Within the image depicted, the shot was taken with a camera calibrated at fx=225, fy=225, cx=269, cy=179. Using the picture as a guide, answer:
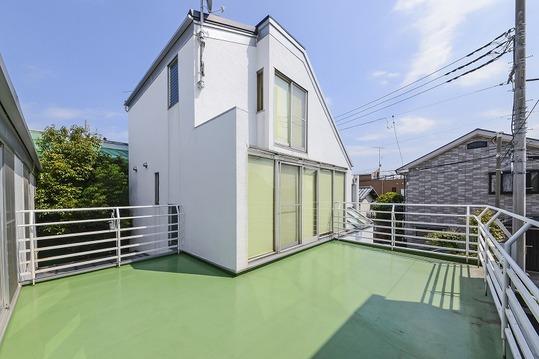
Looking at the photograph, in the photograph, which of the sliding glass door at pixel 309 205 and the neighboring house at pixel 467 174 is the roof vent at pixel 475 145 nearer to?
the neighboring house at pixel 467 174

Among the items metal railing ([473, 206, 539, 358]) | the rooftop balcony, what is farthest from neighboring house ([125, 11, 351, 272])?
metal railing ([473, 206, 539, 358])

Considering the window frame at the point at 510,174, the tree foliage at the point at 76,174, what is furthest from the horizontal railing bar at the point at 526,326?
the window frame at the point at 510,174

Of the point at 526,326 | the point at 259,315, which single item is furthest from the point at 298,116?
the point at 526,326

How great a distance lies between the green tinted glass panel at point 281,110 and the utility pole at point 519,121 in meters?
4.13

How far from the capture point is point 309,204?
5441 millimetres

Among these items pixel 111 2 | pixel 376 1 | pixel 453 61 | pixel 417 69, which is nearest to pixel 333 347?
pixel 376 1

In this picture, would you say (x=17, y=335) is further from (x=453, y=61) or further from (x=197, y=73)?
(x=453, y=61)

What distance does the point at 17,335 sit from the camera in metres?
2.06

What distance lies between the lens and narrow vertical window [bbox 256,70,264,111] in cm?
521

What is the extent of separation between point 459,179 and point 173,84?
12271mm

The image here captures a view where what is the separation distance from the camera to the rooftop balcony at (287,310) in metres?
1.86

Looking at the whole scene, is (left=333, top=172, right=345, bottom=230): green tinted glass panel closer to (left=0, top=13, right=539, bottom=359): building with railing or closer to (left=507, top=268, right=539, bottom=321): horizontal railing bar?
(left=0, top=13, right=539, bottom=359): building with railing

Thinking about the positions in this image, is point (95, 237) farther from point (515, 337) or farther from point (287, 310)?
point (515, 337)

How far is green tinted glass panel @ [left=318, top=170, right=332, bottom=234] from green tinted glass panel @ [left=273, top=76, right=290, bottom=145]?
1.44m
